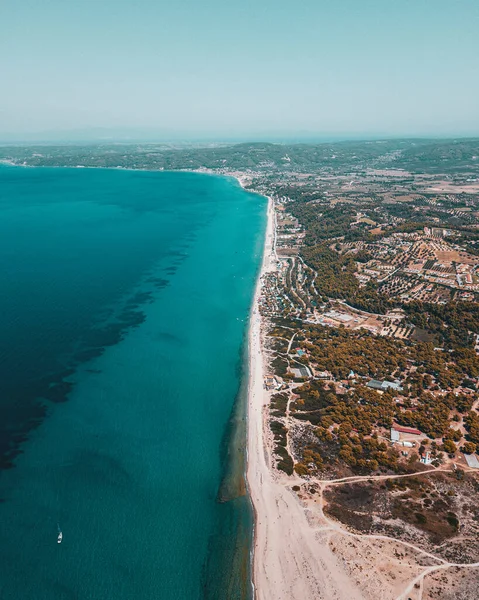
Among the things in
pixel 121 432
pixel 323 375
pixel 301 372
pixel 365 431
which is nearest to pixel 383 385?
pixel 323 375

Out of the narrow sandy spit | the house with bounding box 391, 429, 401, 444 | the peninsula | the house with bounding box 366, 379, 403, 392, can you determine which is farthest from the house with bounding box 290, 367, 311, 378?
the house with bounding box 391, 429, 401, 444

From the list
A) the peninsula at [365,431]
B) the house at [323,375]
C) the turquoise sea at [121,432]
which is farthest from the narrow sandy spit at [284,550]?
the house at [323,375]

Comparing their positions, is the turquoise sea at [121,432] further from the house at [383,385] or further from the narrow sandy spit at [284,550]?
the house at [383,385]

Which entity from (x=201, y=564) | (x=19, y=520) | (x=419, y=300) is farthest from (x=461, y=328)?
(x=19, y=520)

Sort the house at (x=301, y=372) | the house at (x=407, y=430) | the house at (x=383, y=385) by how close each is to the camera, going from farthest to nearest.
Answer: the house at (x=301, y=372) < the house at (x=383, y=385) < the house at (x=407, y=430)

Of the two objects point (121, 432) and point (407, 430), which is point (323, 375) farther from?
point (121, 432)

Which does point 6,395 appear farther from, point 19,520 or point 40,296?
point 40,296
